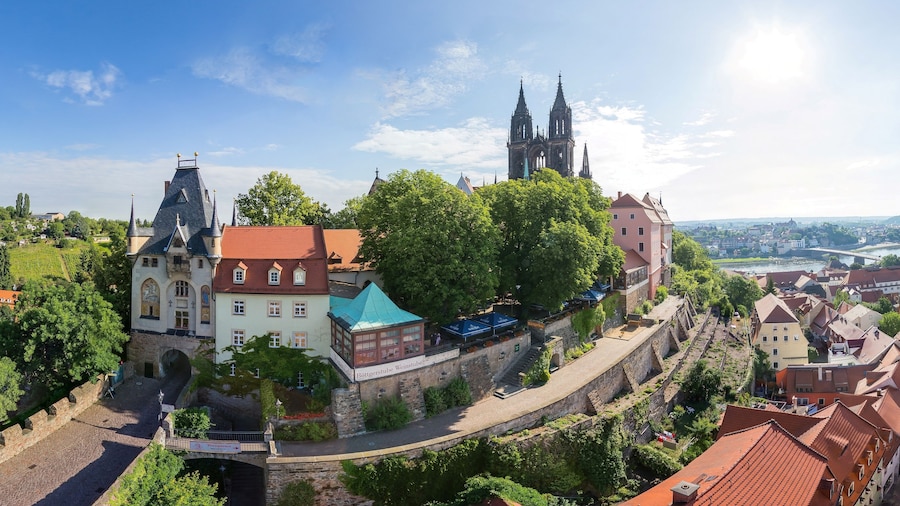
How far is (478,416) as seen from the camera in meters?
25.9

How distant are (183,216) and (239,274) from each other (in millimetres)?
5306

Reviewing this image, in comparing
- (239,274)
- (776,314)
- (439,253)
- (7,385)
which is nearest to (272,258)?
(239,274)

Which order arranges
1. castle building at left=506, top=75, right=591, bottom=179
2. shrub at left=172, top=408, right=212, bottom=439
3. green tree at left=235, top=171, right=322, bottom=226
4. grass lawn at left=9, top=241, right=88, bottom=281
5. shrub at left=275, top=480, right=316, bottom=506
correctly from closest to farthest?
shrub at left=275, top=480, right=316, bottom=506 < shrub at left=172, top=408, right=212, bottom=439 < green tree at left=235, top=171, right=322, bottom=226 < castle building at left=506, top=75, right=591, bottom=179 < grass lawn at left=9, top=241, right=88, bottom=281

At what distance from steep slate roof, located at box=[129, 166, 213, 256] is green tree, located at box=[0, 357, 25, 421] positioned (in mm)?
8010

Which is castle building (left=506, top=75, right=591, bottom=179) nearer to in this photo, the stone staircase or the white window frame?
the stone staircase

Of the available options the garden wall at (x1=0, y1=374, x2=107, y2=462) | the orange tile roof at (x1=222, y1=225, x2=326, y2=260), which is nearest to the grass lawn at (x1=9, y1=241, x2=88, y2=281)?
the garden wall at (x1=0, y1=374, x2=107, y2=462)

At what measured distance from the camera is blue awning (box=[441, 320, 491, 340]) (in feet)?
95.0

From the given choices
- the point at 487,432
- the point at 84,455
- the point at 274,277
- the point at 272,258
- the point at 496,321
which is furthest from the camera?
the point at 496,321

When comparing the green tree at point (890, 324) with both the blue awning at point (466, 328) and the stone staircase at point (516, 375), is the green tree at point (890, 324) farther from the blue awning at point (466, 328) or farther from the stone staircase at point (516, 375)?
the blue awning at point (466, 328)

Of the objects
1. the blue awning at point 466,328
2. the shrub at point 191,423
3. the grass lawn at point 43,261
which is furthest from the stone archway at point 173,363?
the grass lawn at point 43,261

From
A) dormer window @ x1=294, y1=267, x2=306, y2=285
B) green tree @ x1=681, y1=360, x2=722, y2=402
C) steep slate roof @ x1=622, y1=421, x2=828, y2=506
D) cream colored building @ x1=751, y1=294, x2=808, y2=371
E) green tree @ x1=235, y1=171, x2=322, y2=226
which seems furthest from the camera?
cream colored building @ x1=751, y1=294, x2=808, y2=371

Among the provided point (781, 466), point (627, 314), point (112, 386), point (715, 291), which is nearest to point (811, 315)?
point (715, 291)

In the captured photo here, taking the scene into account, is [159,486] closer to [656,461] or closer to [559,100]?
[656,461]

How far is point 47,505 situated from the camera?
18766 mm
